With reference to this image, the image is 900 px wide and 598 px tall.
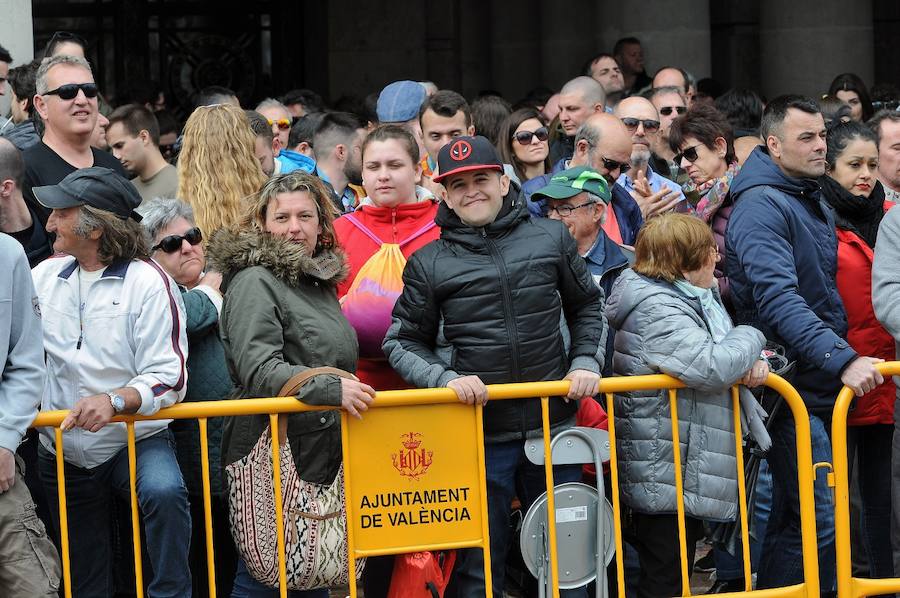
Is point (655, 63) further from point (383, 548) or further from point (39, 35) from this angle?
point (383, 548)

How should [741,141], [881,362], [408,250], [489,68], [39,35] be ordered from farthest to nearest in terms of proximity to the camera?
[489,68] → [39,35] → [741,141] → [408,250] → [881,362]

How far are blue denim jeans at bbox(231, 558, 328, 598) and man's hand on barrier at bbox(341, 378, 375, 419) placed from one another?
2.52ft

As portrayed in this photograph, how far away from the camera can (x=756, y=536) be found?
6930 mm

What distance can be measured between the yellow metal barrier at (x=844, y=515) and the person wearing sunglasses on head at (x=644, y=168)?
77.5 inches

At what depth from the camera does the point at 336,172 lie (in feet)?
27.3

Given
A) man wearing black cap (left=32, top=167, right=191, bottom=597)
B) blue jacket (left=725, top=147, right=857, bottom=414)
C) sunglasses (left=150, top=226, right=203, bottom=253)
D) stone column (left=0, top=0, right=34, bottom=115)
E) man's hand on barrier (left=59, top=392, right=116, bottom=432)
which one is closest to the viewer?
man's hand on barrier (left=59, top=392, right=116, bottom=432)

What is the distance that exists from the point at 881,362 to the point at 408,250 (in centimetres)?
194

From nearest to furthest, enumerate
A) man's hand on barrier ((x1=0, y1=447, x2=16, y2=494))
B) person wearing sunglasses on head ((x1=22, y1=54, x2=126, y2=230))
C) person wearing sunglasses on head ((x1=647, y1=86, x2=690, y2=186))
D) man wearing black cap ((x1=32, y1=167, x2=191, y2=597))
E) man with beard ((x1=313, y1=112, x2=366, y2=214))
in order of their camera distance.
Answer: man's hand on barrier ((x1=0, y1=447, x2=16, y2=494)) → man wearing black cap ((x1=32, y1=167, x2=191, y2=597)) → person wearing sunglasses on head ((x1=22, y1=54, x2=126, y2=230)) → man with beard ((x1=313, y1=112, x2=366, y2=214)) → person wearing sunglasses on head ((x1=647, y1=86, x2=690, y2=186))

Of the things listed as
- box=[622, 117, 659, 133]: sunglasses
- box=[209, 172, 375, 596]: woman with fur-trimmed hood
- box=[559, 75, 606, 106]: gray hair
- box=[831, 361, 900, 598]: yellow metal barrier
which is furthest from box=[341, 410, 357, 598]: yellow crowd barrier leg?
box=[559, 75, 606, 106]: gray hair

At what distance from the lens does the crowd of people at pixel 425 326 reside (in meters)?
5.47

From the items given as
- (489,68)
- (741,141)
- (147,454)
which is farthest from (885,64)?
(147,454)

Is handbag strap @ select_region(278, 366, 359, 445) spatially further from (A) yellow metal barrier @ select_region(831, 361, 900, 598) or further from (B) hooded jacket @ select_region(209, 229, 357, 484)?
(A) yellow metal barrier @ select_region(831, 361, 900, 598)

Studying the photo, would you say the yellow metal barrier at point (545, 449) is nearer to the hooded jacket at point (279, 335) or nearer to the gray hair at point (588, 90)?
the hooded jacket at point (279, 335)

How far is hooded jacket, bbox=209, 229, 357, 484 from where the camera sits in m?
5.42
